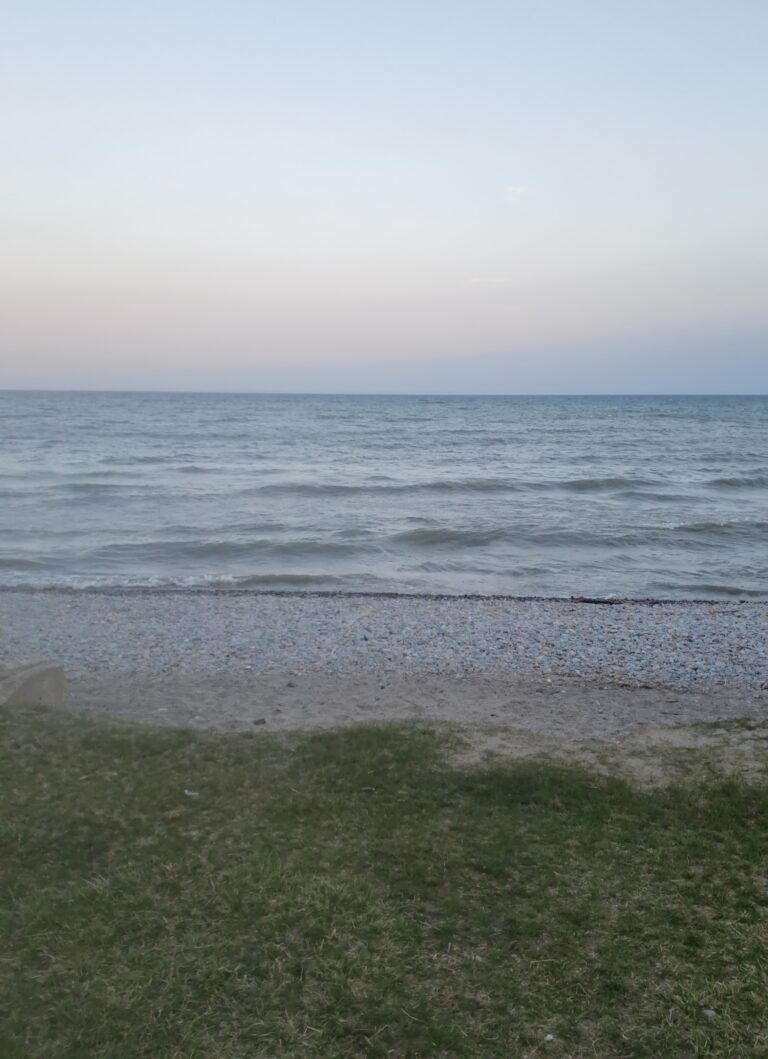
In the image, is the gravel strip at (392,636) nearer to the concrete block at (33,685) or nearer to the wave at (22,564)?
the concrete block at (33,685)

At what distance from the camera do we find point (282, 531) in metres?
22.2

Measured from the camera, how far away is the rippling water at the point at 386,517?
17.7 m

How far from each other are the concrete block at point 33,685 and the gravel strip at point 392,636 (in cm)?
187

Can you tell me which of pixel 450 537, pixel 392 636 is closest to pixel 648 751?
pixel 392 636

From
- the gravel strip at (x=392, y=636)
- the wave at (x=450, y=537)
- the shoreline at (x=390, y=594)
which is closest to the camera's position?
the gravel strip at (x=392, y=636)

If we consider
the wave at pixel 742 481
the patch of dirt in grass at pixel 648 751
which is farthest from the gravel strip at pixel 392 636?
the wave at pixel 742 481

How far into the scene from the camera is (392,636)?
12219mm

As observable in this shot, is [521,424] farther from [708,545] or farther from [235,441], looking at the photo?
[708,545]

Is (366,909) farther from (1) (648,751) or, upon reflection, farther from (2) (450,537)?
(2) (450,537)

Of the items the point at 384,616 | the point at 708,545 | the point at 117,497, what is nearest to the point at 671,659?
the point at 384,616

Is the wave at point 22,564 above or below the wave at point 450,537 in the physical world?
below

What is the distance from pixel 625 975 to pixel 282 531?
18.7 m

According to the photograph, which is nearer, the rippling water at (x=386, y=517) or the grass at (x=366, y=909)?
the grass at (x=366, y=909)

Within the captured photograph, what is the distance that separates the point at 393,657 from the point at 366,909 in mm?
6778
